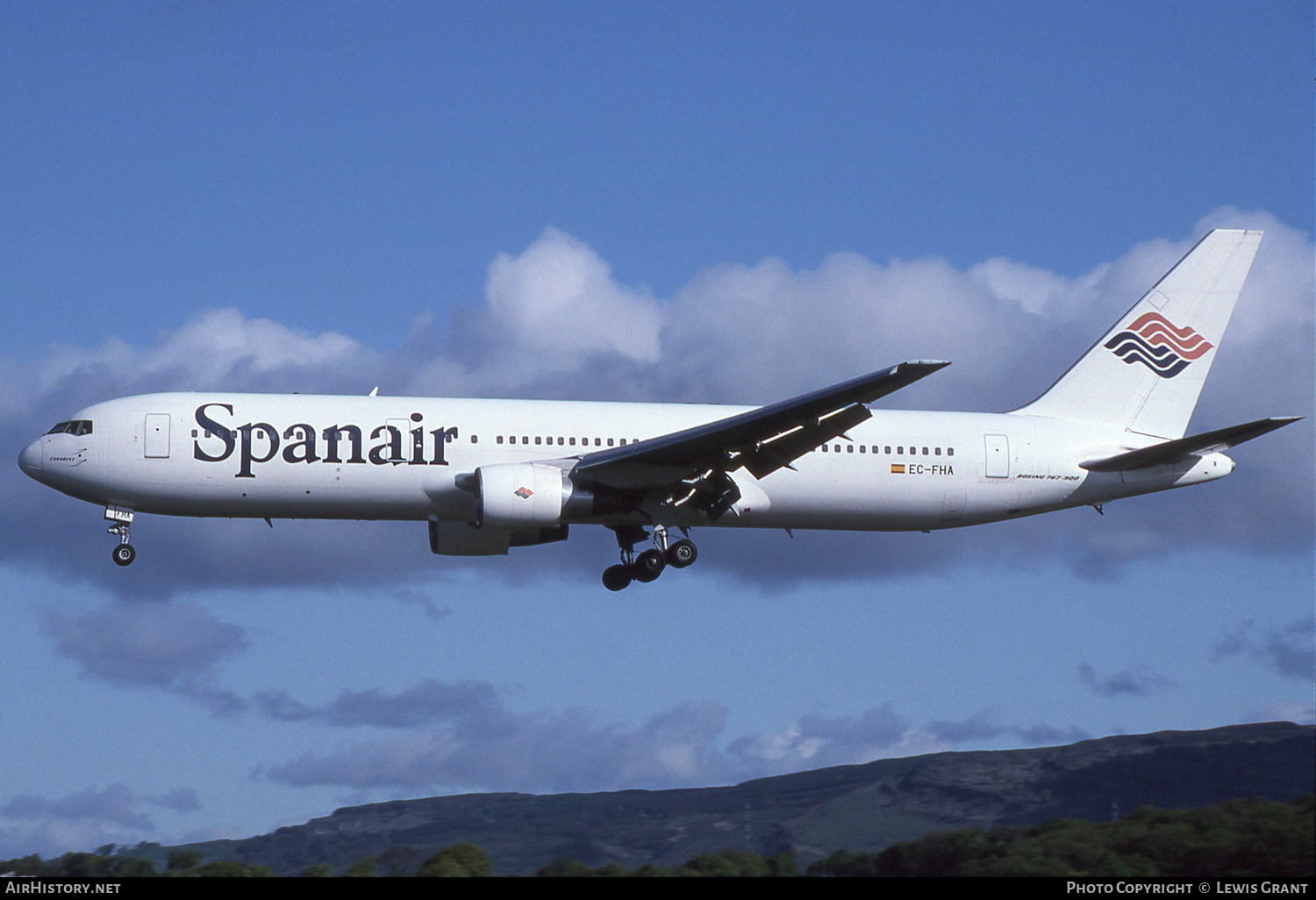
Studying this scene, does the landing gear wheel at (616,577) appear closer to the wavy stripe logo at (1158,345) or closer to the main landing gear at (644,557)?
the main landing gear at (644,557)

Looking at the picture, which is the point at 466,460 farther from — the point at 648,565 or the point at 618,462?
the point at 648,565

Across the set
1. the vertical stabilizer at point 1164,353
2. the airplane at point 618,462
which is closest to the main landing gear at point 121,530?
the airplane at point 618,462

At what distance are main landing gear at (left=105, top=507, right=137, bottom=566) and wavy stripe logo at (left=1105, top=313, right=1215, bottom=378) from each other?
2772 cm

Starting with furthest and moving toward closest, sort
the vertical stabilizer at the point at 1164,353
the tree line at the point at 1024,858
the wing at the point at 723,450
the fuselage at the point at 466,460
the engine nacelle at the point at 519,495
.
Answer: the vertical stabilizer at the point at 1164,353 → the fuselage at the point at 466,460 → the engine nacelle at the point at 519,495 → the wing at the point at 723,450 → the tree line at the point at 1024,858

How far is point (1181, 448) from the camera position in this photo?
3931 centimetres

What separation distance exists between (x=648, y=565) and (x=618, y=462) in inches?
197

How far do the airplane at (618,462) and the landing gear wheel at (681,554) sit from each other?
63mm

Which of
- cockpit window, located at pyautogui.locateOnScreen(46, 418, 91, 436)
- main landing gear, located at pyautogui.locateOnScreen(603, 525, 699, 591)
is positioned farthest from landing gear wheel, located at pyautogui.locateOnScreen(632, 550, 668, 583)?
cockpit window, located at pyautogui.locateOnScreen(46, 418, 91, 436)

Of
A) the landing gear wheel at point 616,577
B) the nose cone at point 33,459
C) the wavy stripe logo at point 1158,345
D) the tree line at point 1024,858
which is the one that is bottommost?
the tree line at point 1024,858

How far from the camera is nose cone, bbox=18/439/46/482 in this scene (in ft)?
122

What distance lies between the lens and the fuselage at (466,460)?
36.4 m

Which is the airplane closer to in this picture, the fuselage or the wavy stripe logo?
the fuselage
